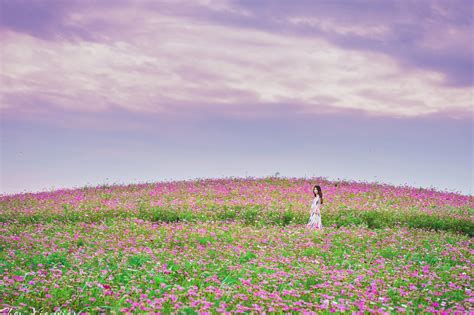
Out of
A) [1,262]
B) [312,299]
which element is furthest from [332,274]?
[1,262]

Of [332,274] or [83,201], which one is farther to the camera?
[83,201]

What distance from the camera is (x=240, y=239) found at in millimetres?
11578

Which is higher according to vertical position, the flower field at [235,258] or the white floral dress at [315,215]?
the white floral dress at [315,215]

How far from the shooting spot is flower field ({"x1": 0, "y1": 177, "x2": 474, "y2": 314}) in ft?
21.5

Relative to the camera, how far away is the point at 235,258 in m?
9.49

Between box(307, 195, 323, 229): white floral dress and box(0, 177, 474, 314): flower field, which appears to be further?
box(307, 195, 323, 229): white floral dress

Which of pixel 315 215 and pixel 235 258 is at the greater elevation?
pixel 315 215

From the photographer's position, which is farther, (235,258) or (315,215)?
(315,215)

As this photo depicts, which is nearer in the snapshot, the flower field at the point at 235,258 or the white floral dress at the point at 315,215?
the flower field at the point at 235,258

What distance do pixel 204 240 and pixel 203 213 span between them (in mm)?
4576

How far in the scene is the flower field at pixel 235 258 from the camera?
6.55 metres

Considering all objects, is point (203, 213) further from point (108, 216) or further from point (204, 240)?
point (204, 240)

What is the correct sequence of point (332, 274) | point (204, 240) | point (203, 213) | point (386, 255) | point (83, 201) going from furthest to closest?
point (83, 201) < point (203, 213) < point (204, 240) < point (386, 255) < point (332, 274)

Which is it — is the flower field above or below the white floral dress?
below
